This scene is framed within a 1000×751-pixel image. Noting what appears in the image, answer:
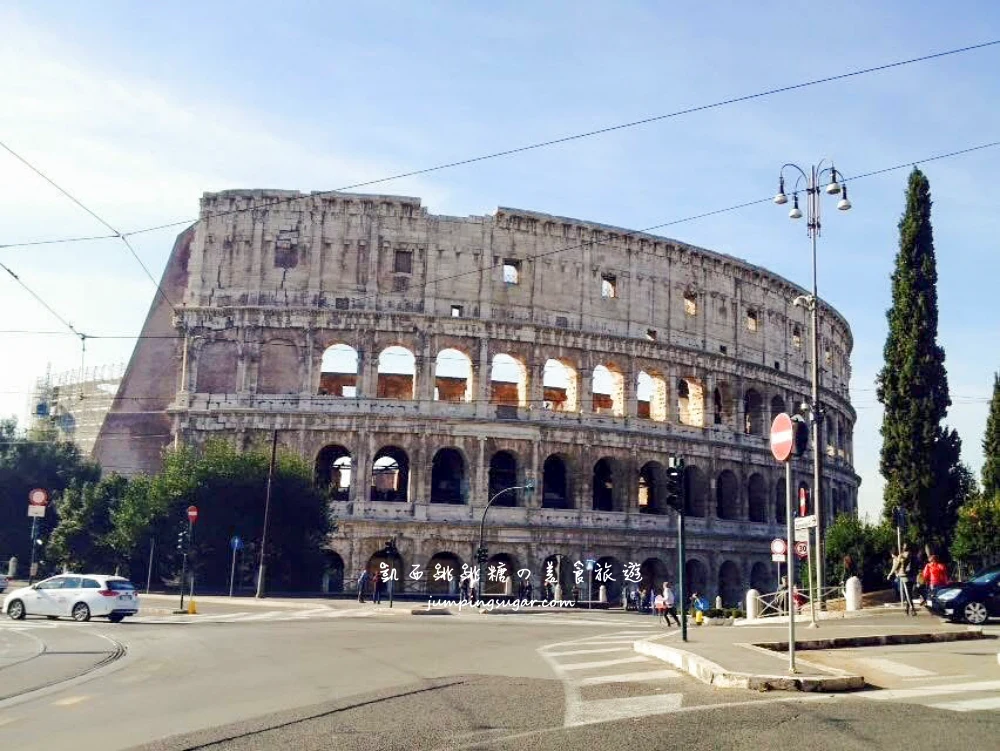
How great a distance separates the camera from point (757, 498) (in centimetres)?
4944

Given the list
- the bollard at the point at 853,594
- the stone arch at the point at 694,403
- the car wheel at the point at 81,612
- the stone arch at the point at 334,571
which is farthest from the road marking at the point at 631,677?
the stone arch at the point at 694,403

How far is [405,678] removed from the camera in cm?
1084

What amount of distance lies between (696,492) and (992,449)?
1360 cm

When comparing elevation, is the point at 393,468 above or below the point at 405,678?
above

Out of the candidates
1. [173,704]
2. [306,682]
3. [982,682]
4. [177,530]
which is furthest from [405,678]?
[177,530]

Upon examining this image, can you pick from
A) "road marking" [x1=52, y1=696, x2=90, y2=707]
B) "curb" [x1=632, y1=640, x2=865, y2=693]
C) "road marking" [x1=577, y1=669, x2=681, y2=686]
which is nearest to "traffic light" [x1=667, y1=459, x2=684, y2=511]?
"road marking" [x1=577, y1=669, x2=681, y2=686]

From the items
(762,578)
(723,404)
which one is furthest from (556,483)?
(762,578)

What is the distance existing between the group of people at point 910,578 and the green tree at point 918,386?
144 inches

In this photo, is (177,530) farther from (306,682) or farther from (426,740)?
(426,740)

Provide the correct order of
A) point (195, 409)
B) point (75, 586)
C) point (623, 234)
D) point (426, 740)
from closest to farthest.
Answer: point (426, 740) < point (75, 586) < point (195, 409) < point (623, 234)

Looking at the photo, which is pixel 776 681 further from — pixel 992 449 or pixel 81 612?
pixel 992 449

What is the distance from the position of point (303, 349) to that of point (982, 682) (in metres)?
35.4

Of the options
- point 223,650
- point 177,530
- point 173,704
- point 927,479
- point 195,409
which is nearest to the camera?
point 173,704

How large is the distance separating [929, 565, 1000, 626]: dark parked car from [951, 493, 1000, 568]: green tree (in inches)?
729
